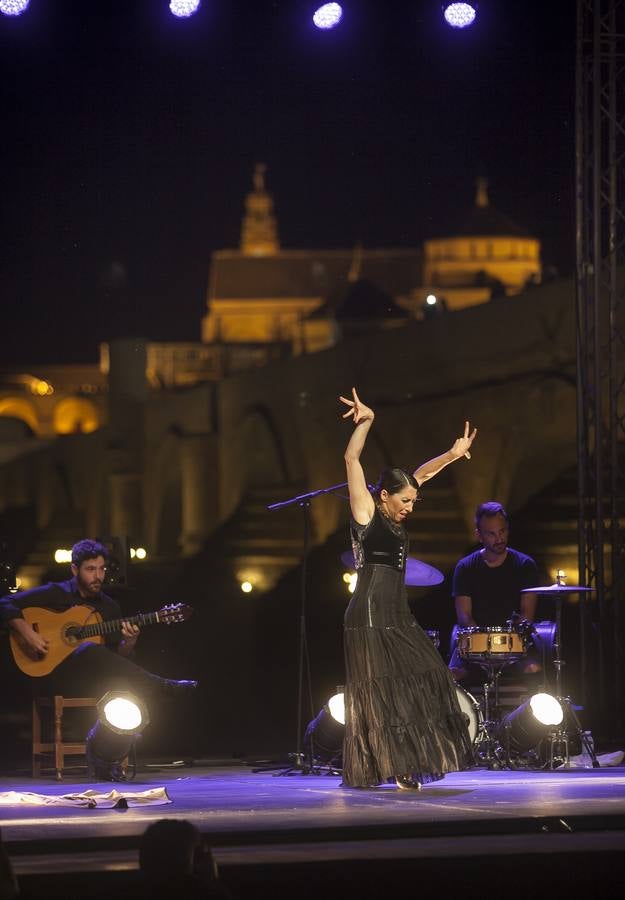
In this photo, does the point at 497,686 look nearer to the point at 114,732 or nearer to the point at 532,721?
the point at 532,721

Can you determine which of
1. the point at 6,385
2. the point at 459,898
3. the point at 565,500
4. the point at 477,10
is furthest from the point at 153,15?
the point at 6,385

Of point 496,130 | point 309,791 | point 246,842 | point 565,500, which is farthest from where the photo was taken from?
point 565,500

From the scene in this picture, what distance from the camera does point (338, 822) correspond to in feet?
19.4

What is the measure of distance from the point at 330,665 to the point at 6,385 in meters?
49.1

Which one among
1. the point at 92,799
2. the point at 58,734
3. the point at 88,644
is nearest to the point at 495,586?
the point at 88,644

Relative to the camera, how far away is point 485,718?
28.2 ft

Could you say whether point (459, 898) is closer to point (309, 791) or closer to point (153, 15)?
point (309, 791)

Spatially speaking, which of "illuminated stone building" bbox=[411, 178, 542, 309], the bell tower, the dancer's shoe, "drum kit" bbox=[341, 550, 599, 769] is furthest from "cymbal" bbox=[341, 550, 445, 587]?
the bell tower

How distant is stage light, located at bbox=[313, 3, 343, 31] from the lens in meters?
10.3

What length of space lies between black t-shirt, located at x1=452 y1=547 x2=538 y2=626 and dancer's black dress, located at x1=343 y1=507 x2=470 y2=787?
1869 millimetres

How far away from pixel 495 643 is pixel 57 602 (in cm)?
243

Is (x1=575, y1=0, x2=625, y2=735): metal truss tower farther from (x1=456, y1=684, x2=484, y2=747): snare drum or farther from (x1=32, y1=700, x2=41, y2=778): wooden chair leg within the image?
(x1=32, y1=700, x2=41, y2=778): wooden chair leg

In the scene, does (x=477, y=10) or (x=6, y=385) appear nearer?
(x=477, y=10)

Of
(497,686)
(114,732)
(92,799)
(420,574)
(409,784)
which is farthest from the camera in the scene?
(497,686)
